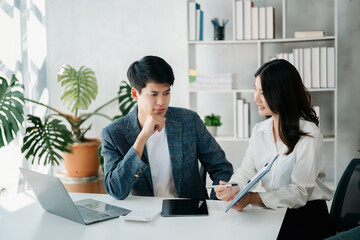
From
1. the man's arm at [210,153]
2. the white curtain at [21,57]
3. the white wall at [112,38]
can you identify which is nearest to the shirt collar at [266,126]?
the man's arm at [210,153]

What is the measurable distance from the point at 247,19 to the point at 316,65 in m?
0.67

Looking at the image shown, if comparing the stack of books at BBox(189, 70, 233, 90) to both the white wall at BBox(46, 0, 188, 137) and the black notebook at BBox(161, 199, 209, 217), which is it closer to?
the white wall at BBox(46, 0, 188, 137)

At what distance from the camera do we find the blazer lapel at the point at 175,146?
1.98 meters

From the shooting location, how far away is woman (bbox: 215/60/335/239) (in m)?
1.65

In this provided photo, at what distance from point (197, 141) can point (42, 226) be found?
0.93 metres

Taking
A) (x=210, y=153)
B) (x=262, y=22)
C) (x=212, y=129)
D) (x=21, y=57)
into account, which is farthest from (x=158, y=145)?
(x=21, y=57)

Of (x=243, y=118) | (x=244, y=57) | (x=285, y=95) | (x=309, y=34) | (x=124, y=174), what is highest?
(x=309, y=34)

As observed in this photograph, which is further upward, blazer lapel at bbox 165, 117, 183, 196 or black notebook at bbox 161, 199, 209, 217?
blazer lapel at bbox 165, 117, 183, 196

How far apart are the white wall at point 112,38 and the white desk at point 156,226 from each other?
2.37 metres

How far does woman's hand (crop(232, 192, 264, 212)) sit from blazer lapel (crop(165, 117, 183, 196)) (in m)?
0.51

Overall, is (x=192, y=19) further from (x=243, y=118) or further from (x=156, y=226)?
(x=156, y=226)

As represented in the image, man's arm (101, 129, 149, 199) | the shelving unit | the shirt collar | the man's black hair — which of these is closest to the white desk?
man's arm (101, 129, 149, 199)

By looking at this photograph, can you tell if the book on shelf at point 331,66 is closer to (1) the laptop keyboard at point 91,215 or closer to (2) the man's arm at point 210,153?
(2) the man's arm at point 210,153

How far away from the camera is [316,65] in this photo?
10.6ft
